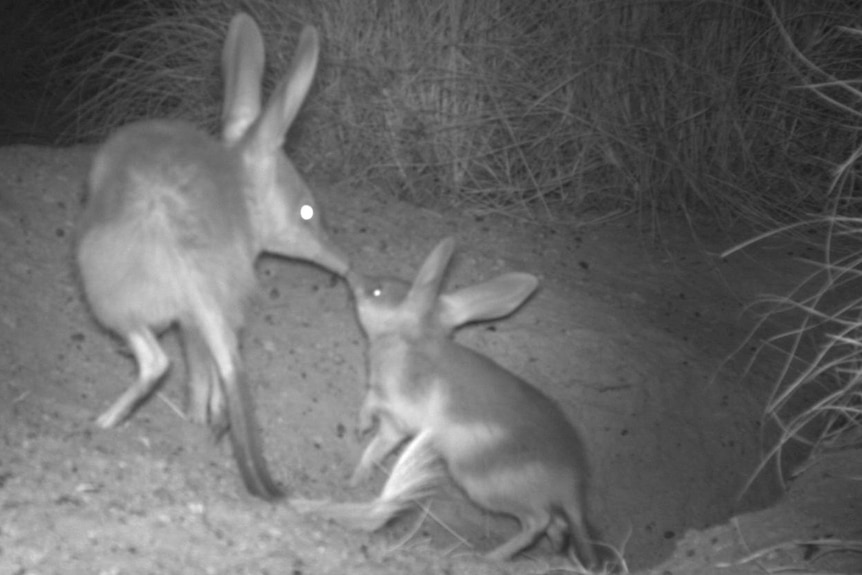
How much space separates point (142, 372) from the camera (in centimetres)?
446

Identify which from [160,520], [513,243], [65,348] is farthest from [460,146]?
[160,520]

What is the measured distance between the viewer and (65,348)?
204 inches

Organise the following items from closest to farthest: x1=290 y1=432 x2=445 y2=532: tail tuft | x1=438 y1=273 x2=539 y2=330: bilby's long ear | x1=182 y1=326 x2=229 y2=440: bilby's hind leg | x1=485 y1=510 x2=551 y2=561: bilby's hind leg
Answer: x1=290 y1=432 x2=445 y2=532: tail tuft
x1=182 y1=326 x2=229 y2=440: bilby's hind leg
x1=485 y1=510 x2=551 y2=561: bilby's hind leg
x1=438 y1=273 x2=539 y2=330: bilby's long ear

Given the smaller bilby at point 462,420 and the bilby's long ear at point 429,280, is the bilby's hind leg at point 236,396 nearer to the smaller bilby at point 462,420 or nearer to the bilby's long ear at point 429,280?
the smaller bilby at point 462,420

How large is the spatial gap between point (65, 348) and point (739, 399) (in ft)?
10.4

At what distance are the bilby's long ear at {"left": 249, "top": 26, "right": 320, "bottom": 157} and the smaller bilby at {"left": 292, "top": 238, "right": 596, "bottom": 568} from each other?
73 centimetres

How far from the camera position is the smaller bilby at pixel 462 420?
5016mm

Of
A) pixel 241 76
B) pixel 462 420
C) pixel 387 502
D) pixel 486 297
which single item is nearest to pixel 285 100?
pixel 241 76

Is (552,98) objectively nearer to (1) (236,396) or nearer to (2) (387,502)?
(2) (387,502)

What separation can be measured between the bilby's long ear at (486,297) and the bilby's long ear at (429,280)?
0.48ft

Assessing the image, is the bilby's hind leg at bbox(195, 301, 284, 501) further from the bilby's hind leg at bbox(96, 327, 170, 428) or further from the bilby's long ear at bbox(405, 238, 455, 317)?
the bilby's long ear at bbox(405, 238, 455, 317)

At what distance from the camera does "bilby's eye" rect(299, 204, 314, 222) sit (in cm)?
504

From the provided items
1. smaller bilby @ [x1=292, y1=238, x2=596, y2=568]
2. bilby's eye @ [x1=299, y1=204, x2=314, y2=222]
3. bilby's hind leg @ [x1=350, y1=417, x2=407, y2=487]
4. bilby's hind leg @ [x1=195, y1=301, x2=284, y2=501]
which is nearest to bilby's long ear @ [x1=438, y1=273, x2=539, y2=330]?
smaller bilby @ [x1=292, y1=238, x2=596, y2=568]

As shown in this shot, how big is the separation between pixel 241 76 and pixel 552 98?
114 inches
